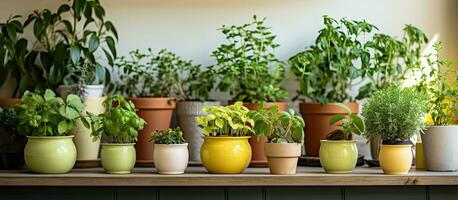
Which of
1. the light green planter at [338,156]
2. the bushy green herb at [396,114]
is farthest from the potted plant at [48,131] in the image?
the bushy green herb at [396,114]

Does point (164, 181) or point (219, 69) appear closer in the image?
point (164, 181)

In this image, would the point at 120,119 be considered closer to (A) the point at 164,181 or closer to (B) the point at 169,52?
(A) the point at 164,181

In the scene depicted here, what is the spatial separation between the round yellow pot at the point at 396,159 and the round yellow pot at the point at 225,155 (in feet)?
1.54

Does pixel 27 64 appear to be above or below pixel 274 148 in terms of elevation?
above

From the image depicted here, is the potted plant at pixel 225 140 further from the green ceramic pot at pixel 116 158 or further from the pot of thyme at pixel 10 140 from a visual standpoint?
the pot of thyme at pixel 10 140

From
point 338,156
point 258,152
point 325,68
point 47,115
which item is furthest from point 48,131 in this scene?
point 325,68

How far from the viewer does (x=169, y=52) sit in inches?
109

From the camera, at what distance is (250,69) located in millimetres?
2572

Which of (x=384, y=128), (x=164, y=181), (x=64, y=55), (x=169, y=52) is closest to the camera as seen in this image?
(x=164, y=181)

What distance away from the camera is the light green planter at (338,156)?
2244mm

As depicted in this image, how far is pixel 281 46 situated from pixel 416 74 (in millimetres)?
596

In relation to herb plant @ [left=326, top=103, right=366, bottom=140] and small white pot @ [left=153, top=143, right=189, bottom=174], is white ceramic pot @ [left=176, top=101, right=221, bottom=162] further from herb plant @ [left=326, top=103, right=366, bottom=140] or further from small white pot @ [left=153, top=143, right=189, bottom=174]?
herb plant @ [left=326, top=103, right=366, bottom=140]

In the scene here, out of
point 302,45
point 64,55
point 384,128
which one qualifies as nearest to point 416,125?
point 384,128

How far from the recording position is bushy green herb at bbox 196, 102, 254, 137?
224cm
